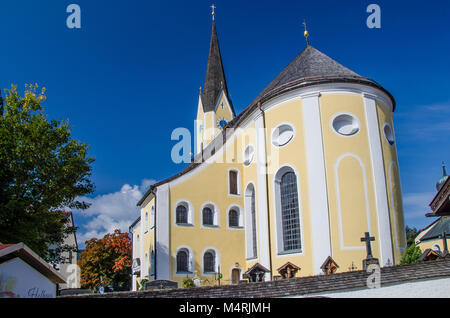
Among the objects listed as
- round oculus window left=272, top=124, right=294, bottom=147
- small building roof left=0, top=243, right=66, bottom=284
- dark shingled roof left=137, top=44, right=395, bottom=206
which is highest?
dark shingled roof left=137, top=44, right=395, bottom=206

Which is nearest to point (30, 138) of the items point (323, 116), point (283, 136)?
point (283, 136)

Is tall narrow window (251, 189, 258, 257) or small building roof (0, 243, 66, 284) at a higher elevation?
tall narrow window (251, 189, 258, 257)

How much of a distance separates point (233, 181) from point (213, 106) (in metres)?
17.8

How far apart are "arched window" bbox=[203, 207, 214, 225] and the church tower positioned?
58.5 ft

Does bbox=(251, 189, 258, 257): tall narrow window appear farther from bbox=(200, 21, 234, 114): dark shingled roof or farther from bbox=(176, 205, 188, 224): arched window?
bbox=(200, 21, 234, 114): dark shingled roof

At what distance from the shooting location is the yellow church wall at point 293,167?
722 inches

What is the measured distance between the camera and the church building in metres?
18.1

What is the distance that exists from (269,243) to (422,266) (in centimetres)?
1093

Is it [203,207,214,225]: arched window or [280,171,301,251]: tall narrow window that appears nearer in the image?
[280,171,301,251]: tall narrow window

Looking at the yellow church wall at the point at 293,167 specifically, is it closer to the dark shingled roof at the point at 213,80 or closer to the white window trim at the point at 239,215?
the white window trim at the point at 239,215

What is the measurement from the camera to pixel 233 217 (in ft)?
77.8

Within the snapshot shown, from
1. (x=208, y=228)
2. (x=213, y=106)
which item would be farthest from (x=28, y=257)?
(x=213, y=106)

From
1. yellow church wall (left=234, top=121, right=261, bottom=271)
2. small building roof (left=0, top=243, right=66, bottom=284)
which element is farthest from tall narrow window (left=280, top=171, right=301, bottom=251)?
small building roof (left=0, top=243, right=66, bottom=284)
